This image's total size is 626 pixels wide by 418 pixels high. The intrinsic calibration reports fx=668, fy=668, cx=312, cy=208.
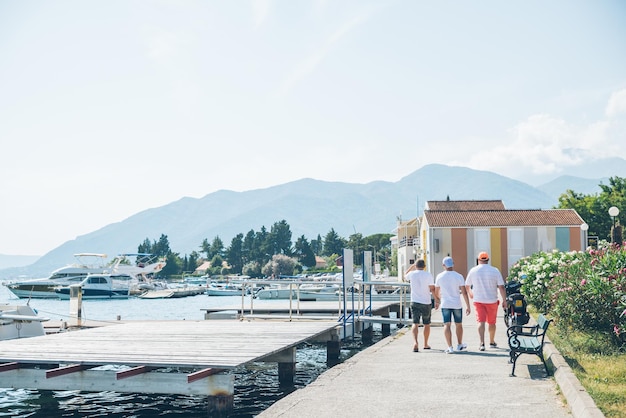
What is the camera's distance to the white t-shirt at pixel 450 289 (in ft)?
44.1

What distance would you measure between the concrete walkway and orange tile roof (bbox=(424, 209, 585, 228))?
4825 cm

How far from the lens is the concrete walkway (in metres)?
8.29

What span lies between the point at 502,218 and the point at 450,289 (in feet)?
167

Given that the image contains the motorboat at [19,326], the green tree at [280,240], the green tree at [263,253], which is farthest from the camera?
the green tree at [280,240]

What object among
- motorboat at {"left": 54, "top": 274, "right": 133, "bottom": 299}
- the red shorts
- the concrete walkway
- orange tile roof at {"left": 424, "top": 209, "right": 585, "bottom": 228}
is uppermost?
orange tile roof at {"left": 424, "top": 209, "right": 585, "bottom": 228}

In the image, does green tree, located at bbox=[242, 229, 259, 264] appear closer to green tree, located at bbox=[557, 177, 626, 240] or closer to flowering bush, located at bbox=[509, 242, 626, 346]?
green tree, located at bbox=[557, 177, 626, 240]

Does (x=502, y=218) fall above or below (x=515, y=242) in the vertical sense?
above

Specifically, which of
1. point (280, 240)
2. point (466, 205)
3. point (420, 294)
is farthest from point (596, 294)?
point (280, 240)

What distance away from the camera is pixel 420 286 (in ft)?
45.8

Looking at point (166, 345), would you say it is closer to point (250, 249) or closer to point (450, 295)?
point (450, 295)

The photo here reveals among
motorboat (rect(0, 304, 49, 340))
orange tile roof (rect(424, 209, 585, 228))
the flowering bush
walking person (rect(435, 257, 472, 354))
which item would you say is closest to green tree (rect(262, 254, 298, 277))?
orange tile roof (rect(424, 209, 585, 228))

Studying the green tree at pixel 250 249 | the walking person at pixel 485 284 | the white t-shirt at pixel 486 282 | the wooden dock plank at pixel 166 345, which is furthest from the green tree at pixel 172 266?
the white t-shirt at pixel 486 282

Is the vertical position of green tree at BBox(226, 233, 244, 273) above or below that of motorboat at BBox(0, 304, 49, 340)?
above

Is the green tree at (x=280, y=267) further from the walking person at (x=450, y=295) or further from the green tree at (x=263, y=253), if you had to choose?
the walking person at (x=450, y=295)
